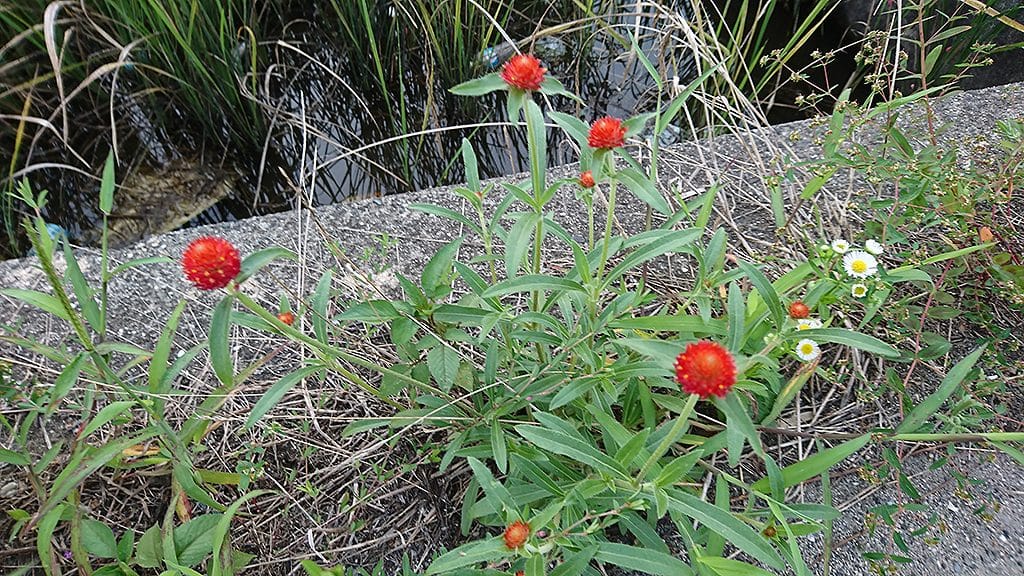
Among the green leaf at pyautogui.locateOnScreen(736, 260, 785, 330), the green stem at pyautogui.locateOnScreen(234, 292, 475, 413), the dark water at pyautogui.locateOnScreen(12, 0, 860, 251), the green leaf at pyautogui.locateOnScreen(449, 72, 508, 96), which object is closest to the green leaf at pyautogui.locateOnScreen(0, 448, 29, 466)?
the green stem at pyautogui.locateOnScreen(234, 292, 475, 413)

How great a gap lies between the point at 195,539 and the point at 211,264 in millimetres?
489

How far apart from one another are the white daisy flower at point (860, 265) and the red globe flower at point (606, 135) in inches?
15.2

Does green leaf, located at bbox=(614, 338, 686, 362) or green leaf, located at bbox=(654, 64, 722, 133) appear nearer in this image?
green leaf, located at bbox=(614, 338, 686, 362)

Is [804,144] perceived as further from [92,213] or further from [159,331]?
[92,213]

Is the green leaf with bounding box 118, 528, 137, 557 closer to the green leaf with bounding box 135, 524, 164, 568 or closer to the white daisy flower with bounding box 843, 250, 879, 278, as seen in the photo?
the green leaf with bounding box 135, 524, 164, 568

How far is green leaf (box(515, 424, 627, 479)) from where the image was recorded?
78cm

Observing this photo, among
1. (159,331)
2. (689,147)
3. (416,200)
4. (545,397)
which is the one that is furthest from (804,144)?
(159,331)

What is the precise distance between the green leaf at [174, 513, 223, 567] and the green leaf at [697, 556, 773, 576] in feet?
2.17

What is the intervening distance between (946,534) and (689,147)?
1125 millimetres

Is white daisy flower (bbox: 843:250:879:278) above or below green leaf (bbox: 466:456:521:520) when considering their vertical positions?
above

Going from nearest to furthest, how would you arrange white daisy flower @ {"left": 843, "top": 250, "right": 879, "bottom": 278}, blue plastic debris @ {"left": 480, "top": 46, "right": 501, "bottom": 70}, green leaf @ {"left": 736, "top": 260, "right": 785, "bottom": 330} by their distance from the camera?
green leaf @ {"left": 736, "top": 260, "right": 785, "bottom": 330} < white daisy flower @ {"left": 843, "top": 250, "right": 879, "bottom": 278} < blue plastic debris @ {"left": 480, "top": 46, "right": 501, "bottom": 70}

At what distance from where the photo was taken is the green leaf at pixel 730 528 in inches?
28.8

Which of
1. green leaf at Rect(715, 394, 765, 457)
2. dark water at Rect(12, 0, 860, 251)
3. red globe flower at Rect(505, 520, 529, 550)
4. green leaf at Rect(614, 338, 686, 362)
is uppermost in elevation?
green leaf at Rect(614, 338, 686, 362)

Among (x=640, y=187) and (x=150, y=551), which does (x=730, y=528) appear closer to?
(x=640, y=187)
